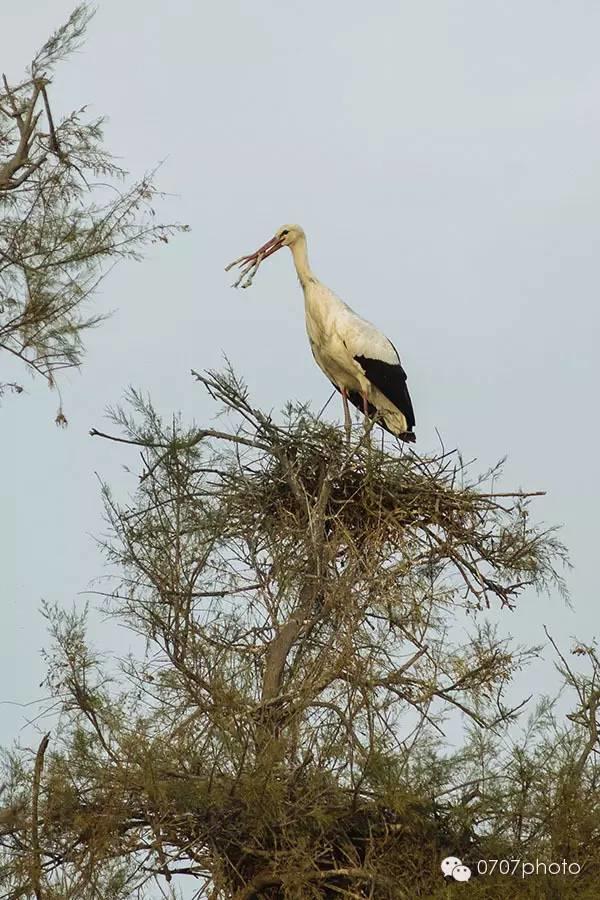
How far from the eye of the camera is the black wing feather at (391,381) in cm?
1144

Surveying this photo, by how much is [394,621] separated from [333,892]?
129cm

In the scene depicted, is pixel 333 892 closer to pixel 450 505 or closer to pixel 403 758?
pixel 403 758

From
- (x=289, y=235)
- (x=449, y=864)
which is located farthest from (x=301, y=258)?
(x=449, y=864)

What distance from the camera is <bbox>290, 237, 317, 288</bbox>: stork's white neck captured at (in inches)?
469

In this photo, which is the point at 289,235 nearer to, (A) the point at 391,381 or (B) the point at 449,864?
(A) the point at 391,381

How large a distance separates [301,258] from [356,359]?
909mm

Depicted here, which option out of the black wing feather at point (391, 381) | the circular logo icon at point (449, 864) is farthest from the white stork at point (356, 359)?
the circular logo icon at point (449, 864)

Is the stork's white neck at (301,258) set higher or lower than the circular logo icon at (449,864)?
higher

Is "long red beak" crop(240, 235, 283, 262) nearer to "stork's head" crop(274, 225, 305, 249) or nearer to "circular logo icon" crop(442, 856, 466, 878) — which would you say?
"stork's head" crop(274, 225, 305, 249)

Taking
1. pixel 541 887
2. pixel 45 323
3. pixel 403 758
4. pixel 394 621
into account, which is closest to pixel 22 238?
pixel 45 323

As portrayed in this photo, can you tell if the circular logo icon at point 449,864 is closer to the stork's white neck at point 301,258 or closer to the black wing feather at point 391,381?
the black wing feather at point 391,381

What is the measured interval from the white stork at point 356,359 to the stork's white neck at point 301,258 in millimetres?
109

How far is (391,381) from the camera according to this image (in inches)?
454

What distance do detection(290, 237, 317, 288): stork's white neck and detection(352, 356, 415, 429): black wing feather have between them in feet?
2.54
